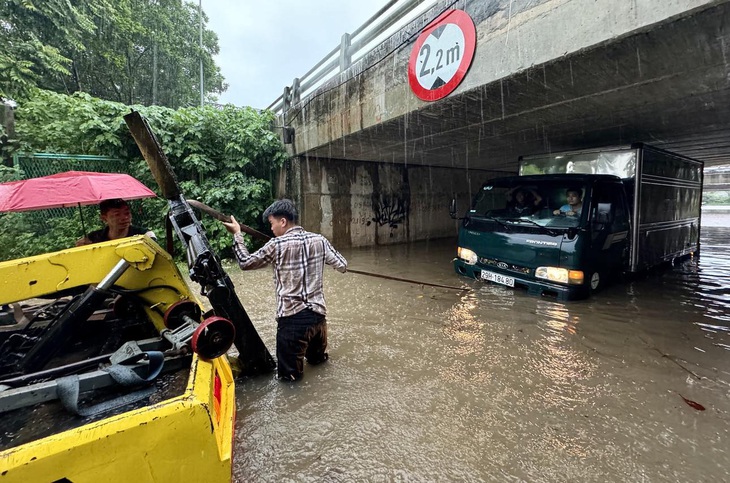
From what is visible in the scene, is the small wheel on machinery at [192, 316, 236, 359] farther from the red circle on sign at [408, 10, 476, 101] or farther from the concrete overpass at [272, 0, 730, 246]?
the red circle on sign at [408, 10, 476, 101]

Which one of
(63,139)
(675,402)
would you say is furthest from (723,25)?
(63,139)

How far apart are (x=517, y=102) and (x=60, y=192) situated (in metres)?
6.08

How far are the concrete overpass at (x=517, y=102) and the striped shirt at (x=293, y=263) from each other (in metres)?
3.25

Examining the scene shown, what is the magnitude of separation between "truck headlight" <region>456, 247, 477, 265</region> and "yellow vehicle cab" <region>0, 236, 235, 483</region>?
4.62 m

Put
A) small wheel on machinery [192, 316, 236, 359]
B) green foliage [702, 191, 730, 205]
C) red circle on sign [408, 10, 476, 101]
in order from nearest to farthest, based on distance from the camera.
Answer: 1. small wheel on machinery [192, 316, 236, 359]
2. red circle on sign [408, 10, 476, 101]
3. green foliage [702, 191, 730, 205]

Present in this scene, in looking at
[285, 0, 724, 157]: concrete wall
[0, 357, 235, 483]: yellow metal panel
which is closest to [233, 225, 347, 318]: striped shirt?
[0, 357, 235, 483]: yellow metal panel

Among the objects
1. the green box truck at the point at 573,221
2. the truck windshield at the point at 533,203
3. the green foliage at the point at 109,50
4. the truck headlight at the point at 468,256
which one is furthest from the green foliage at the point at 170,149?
the truck windshield at the point at 533,203

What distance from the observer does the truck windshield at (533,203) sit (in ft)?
16.8

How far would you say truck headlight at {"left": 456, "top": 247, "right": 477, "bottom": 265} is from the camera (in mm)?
6007

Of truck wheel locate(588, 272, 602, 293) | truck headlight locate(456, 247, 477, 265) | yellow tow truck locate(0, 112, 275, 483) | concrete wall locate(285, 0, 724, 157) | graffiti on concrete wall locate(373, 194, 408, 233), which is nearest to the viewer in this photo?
yellow tow truck locate(0, 112, 275, 483)

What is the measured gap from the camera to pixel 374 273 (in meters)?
7.53

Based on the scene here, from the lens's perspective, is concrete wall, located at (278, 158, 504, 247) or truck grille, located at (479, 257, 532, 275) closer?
truck grille, located at (479, 257, 532, 275)

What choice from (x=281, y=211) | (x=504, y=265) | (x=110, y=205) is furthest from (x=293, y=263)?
(x=504, y=265)

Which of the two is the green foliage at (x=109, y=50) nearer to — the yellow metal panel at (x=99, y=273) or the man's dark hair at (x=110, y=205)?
the man's dark hair at (x=110, y=205)
